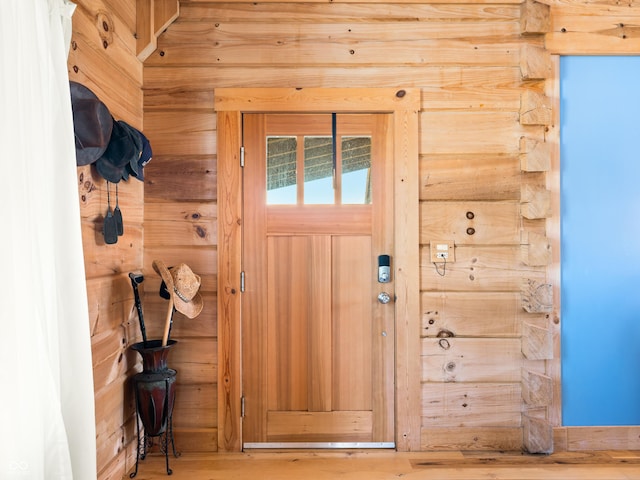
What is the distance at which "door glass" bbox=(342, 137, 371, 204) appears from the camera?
2420 millimetres

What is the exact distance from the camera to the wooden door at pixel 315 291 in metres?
2.40

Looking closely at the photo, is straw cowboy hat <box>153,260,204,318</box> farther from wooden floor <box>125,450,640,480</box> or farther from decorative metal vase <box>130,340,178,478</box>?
wooden floor <box>125,450,640,480</box>

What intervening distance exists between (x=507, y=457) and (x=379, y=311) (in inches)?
39.9

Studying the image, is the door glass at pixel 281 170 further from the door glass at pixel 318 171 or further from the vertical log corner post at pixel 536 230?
the vertical log corner post at pixel 536 230

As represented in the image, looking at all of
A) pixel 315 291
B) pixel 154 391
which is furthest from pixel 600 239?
pixel 154 391

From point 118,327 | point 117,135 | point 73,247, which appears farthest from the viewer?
point 118,327

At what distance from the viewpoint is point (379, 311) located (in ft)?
7.93

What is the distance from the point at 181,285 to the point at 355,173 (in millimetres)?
1095

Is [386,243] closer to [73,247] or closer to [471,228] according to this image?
[471,228]

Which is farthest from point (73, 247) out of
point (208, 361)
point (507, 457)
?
point (507, 457)

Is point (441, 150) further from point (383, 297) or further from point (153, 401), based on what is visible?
point (153, 401)

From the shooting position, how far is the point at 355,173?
7.95 feet

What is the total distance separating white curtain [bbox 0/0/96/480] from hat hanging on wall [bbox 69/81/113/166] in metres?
0.19

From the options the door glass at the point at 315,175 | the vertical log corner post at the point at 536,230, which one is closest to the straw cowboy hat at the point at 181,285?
the door glass at the point at 315,175
